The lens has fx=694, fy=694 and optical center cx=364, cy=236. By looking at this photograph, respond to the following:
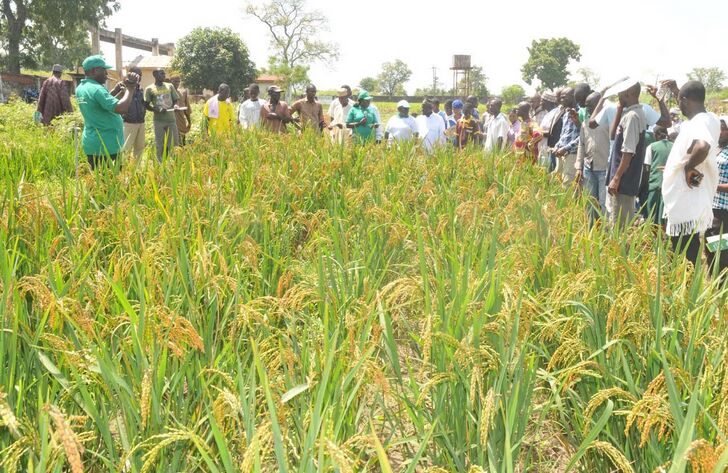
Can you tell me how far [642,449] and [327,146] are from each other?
529cm

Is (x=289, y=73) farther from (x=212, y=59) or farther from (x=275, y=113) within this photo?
(x=275, y=113)

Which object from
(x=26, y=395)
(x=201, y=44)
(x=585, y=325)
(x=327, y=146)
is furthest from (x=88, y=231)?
(x=201, y=44)

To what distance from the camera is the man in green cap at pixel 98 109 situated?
18.8 ft

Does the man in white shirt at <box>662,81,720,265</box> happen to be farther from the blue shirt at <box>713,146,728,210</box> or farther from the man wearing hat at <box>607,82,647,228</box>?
the man wearing hat at <box>607,82,647,228</box>

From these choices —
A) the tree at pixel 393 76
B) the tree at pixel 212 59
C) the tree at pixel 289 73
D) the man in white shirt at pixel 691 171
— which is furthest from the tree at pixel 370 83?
the man in white shirt at pixel 691 171

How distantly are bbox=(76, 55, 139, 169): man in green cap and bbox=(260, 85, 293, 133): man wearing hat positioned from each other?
3.76m

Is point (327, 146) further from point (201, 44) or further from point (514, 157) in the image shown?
point (201, 44)

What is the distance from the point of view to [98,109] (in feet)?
19.2

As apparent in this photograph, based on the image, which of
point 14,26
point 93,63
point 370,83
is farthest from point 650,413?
point 370,83

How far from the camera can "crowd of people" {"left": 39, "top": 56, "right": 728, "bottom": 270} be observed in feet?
14.3

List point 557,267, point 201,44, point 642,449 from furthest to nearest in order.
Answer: point 201,44
point 557,267
point 642,449

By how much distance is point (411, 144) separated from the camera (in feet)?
24.1

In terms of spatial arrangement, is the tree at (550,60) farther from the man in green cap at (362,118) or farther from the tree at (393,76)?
the man in green cap at (362,118)

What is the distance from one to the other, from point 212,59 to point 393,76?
3431 inches
